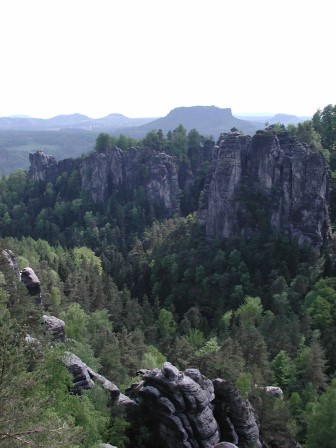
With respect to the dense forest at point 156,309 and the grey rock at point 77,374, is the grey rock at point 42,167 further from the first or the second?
the grey rock at point 77,374

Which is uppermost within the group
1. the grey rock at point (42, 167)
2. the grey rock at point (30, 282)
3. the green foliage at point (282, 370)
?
the grey rock at point (42, 167)

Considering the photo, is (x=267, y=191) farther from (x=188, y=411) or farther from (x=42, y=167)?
(x=42, y=167)

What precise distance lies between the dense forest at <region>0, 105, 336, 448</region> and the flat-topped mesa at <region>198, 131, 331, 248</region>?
7.85ft

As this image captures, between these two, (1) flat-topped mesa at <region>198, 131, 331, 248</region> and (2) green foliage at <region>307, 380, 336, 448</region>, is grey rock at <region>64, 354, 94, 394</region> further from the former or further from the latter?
(1) flat-topped mesa at <region>198, 131, 331, 248</region>

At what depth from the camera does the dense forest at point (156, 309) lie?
22.6 metres

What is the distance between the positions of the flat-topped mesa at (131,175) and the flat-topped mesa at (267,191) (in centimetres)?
3137

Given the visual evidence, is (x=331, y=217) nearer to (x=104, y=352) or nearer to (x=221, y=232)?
(x=221, y=232)

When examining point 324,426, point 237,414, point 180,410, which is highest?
point 180,410

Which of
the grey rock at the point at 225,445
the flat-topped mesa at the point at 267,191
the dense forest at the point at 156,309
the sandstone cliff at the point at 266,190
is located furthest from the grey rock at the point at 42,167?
the grey rock at the point at 225,445

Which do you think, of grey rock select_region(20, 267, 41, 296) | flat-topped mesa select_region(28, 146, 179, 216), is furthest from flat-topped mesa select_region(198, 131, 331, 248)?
grey rock select_region(20, 267, 41, 296)

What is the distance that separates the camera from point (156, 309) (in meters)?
67.1

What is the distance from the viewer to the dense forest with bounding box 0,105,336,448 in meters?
22.6

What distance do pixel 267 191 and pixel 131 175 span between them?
2055 inches

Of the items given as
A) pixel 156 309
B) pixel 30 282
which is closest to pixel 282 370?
pixel 30 282
